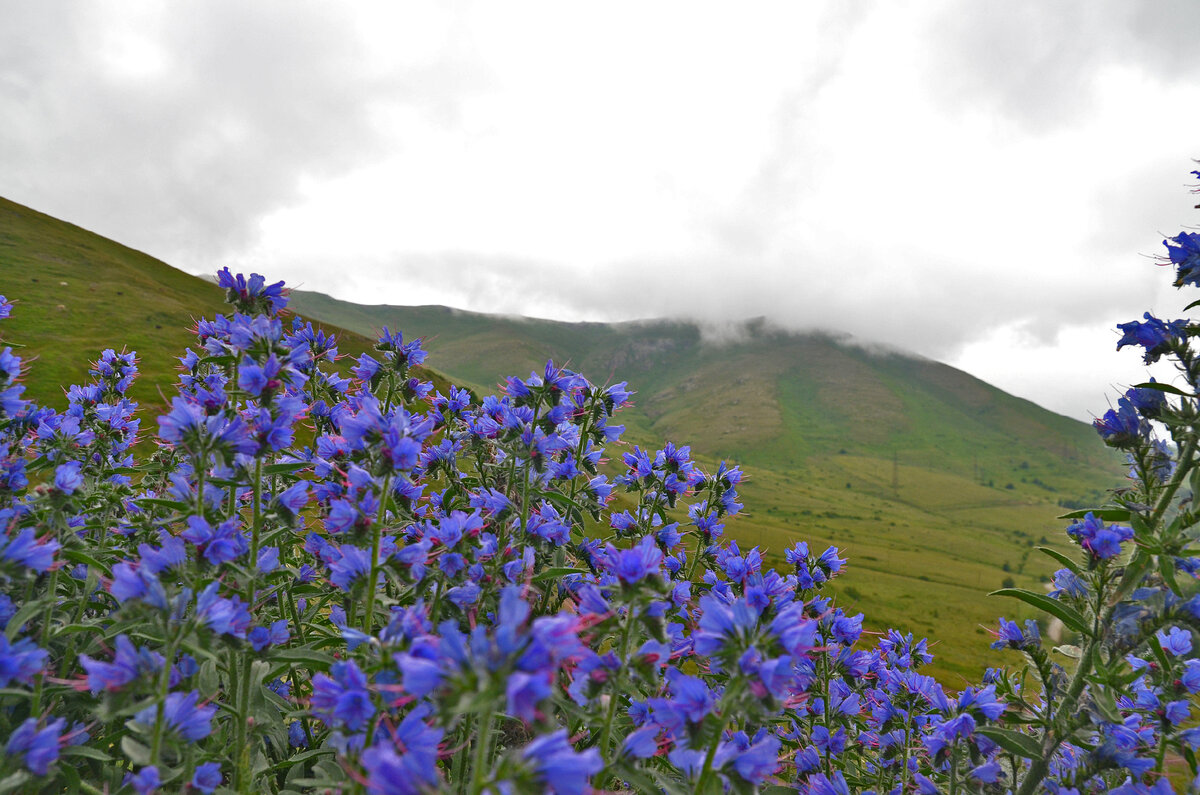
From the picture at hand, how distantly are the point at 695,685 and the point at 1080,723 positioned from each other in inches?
106

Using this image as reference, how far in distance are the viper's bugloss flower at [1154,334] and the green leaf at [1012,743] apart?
2492mm

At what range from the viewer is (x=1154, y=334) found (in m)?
3.35

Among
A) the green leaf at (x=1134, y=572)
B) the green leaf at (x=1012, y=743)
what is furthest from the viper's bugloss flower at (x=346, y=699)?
the green leaf at (x=1134, y=572)

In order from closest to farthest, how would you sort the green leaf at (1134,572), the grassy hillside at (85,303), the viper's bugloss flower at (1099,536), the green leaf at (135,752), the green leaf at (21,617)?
the green leaf at (135,752) → the green leaf at (21,617) → the green leaf at (1134,572) → the viper's bugloss flower at (1099,536) → the grassy hillside at (85,303)

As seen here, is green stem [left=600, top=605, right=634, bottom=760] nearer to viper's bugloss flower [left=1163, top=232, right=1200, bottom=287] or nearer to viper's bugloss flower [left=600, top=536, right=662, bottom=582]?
viper's bugloss flower [left=600, top=536, right=662, bottom=582]

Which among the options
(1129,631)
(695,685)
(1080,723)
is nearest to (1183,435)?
(1129,631)

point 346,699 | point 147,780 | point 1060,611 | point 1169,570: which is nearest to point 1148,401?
point 1169,570

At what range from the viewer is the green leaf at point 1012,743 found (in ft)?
10.6

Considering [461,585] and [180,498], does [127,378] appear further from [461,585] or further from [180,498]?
[461,585]

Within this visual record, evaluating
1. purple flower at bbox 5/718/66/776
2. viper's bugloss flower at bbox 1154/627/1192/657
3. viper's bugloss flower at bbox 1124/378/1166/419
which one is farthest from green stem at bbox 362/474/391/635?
viper's bugloss flower at bbox 1154/627/1192/657

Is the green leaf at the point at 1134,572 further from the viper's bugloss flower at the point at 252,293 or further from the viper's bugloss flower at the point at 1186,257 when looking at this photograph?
the viper's bugloss flower at the point at 252,293

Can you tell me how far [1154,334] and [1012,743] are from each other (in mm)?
2613

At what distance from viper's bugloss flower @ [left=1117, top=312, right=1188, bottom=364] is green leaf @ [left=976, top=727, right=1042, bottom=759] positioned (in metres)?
2.49

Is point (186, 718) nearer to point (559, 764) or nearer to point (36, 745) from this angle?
point (36, 745)
